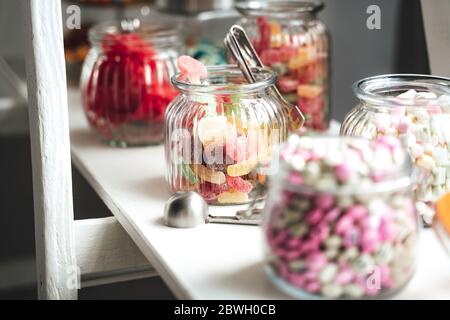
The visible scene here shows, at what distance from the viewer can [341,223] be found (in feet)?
1.96

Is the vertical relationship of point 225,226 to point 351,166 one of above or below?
below

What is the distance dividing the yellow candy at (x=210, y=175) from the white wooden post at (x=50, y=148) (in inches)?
5.6

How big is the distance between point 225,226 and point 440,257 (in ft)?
0.71

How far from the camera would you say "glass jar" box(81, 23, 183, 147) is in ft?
3.63

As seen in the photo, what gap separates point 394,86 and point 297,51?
0.80ft

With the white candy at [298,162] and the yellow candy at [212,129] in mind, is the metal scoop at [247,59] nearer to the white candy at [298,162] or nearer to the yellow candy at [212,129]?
the yellow candy at [212,129]

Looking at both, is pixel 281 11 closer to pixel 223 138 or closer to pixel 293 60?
pixel 293 60

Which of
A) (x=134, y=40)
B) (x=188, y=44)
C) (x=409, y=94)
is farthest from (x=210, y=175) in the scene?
(x=188, y=44)

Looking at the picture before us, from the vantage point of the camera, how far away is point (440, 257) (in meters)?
0.73

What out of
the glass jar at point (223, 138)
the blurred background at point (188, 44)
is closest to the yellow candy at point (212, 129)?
the glass jar at point (223, 138)

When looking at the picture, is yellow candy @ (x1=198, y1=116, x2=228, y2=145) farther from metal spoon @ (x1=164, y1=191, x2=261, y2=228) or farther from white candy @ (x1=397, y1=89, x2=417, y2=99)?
white candy @ (x1=397, y1=89, x2=417, y2=99)
